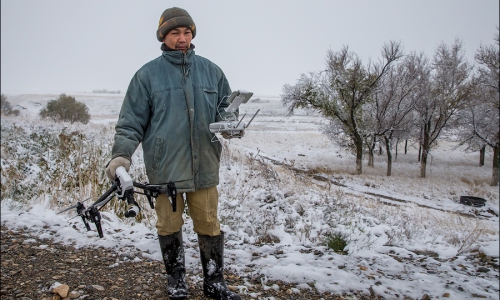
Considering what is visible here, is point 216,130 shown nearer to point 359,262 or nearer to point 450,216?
point 359,262

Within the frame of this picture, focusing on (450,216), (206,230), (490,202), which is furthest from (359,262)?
(490,202)

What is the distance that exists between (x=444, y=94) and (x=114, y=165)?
14.3 m

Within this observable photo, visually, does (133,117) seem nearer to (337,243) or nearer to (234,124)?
(234,124)

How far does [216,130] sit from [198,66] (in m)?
0.52

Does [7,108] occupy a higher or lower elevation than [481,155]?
higher

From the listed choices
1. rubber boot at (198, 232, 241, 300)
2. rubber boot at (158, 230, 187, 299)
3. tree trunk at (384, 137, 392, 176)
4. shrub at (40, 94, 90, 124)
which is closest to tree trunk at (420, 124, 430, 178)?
tree trunk at (384, 137, 392, 176)

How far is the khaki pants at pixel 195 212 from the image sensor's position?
2.11m

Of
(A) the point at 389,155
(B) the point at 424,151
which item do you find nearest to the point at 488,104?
(B) the point at 424,151

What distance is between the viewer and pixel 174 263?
2.22m

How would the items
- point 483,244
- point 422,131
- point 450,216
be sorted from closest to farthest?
point 483,244
point 450,216
point 422,131

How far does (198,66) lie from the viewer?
211 cm

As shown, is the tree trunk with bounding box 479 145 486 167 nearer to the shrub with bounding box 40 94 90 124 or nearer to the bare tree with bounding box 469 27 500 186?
the bare tree with bounding box 469 27 500 186

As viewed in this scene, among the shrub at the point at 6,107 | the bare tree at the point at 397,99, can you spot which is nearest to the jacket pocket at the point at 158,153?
the shrub at the point at 6,107

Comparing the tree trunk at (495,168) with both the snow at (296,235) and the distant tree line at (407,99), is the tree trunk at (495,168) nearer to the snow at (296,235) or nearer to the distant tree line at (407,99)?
the distant tree line at (407,99)
